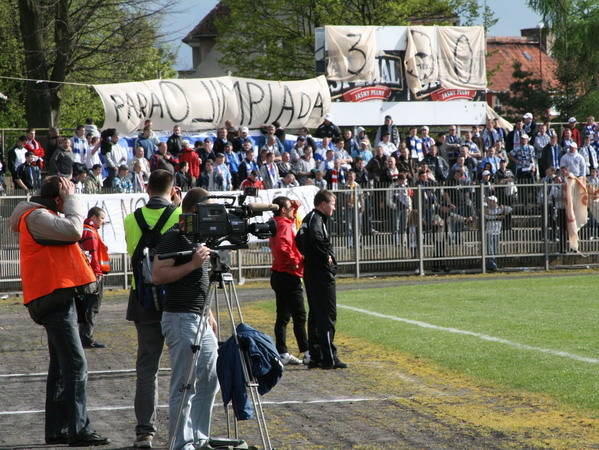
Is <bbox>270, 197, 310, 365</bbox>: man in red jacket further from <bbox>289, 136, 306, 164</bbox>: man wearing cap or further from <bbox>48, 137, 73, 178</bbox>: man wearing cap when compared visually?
<bbox>289, 136, 306, 164</bbox>: man wearing cap

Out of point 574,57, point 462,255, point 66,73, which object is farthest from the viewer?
point 574,57

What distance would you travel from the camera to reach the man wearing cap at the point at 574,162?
2789cm

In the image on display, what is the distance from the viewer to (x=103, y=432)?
8297 millimetres

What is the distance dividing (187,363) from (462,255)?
61.7 ft

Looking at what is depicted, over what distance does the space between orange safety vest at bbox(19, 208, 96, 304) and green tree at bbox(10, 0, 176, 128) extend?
2727 centimetres

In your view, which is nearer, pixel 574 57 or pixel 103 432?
pixel 103 432

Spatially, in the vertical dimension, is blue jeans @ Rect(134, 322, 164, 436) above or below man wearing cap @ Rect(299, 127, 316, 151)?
below

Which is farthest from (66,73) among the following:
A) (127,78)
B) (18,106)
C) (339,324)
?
(339,324)

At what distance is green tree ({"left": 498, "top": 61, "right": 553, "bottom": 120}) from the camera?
181 feet

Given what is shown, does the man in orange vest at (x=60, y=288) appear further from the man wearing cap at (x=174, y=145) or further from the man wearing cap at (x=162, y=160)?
the man wearing cap at (x=174, y=145)

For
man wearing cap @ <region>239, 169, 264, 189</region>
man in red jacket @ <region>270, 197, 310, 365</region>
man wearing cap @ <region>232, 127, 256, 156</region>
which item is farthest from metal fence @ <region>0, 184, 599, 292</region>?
man in red jacket @ <region>270, 197, 310, 365</region>

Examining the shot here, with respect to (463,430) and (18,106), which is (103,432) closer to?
(463,430)

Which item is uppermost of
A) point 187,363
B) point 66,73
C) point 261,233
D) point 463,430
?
point 66,73

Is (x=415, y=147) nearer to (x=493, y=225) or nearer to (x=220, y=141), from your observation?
(x=493, y=225)
